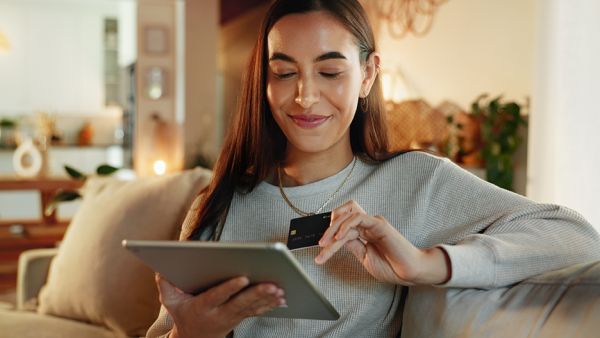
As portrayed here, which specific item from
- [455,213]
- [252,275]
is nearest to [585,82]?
[455,213]

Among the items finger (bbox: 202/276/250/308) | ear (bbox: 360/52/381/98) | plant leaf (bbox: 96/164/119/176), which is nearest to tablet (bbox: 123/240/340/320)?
finger (bbox: 202/276/250/308)

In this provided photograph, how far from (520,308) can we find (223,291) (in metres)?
0.45

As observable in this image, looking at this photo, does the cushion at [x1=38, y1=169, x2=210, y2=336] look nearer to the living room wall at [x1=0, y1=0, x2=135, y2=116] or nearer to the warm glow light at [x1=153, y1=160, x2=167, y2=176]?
the warm glow light at [x1=153, y1=160, x2=167, y2=176]

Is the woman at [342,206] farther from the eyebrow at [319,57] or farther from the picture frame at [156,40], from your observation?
the picture frame at [156,40]

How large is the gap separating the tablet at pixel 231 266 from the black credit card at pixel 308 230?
0.42ft

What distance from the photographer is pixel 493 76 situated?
384 centimetres

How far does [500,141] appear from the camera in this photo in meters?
3.43

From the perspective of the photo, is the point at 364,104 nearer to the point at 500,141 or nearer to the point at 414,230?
the point at 414,230

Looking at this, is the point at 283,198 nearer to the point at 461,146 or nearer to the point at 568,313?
the point at 568,313

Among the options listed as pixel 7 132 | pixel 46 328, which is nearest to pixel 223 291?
pixel 46 328

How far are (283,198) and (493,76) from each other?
104 inches

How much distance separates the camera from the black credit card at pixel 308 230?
1210mm

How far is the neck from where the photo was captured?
1.49 m

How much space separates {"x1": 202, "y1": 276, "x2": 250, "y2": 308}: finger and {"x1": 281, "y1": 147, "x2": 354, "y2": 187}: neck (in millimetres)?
465
